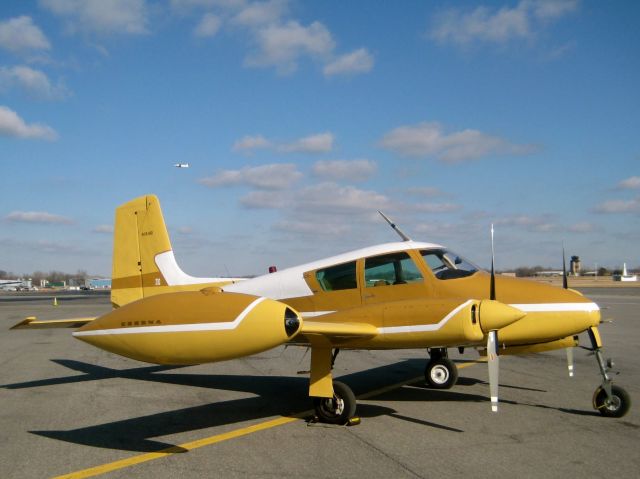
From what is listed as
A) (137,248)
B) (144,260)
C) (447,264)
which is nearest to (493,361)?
(447,264)

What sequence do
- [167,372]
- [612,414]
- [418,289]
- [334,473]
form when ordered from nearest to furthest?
[334,473] < [612,414] < [418,289] < [167,372]

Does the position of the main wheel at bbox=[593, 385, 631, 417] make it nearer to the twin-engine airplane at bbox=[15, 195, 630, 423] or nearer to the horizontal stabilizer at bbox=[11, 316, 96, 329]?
the twin-engine airplane at bbox=[15, 195, 630, 423]

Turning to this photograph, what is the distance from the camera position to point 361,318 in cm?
741

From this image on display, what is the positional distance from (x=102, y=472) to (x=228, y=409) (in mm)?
3129

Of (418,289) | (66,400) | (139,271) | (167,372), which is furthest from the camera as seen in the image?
(167,372)

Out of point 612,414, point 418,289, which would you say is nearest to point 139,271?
point 418,289

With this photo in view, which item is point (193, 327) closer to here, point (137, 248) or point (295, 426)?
point (295, 426)

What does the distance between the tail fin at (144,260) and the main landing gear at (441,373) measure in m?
4.53

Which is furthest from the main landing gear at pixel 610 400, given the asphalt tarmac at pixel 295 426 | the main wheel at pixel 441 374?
the main wheel at pixel 441 374

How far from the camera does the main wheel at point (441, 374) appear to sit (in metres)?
9.98

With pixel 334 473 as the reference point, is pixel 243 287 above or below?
above

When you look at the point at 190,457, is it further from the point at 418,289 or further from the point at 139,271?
A: the point at 139,271

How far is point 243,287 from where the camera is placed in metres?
9.92

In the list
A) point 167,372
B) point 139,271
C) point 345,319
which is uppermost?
point 139,271
